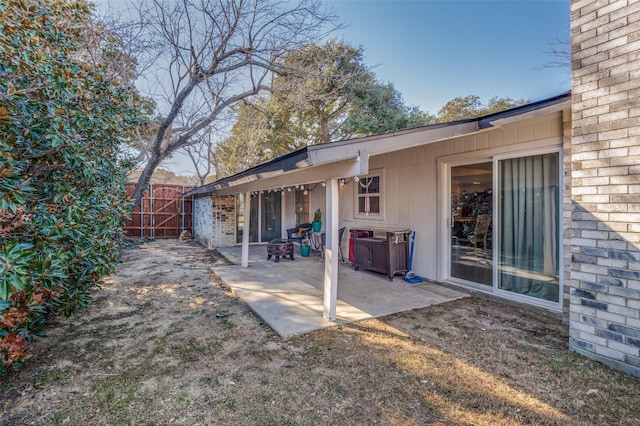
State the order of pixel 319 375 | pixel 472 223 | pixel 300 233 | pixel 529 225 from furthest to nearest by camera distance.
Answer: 1. pixel 300 233
2. pixel 472 223
3. pixel 529 225
4. pixel 319 375

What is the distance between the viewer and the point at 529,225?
436 centimetres

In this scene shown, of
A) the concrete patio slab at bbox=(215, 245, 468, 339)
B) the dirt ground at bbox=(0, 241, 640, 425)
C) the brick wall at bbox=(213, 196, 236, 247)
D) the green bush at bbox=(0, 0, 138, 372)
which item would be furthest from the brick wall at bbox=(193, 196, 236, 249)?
the green bush at bbox=(0, 0, 138, 372)

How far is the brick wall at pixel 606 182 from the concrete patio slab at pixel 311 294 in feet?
6.58

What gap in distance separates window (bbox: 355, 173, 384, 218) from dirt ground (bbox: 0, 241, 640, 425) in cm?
308

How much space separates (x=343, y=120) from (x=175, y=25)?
7321 mm

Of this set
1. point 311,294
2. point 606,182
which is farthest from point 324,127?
point 606,182

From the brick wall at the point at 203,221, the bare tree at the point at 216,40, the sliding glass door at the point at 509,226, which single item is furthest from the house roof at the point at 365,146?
the brick wall at the point at 203,221

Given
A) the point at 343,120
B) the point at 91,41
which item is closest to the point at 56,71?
the point at 91,41

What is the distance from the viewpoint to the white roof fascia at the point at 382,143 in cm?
320

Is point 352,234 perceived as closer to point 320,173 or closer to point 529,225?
point 320,173

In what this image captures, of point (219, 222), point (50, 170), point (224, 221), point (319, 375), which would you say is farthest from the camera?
point (224, 221)

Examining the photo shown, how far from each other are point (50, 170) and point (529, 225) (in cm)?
573

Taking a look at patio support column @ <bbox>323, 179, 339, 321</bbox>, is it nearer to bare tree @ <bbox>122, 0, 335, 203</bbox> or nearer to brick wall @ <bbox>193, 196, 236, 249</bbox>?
bare tree @ <bbox>122, 0, 335, 203</bbox>

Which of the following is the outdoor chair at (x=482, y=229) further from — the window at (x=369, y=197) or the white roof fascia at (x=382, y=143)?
the window at (x=369, y=197)
